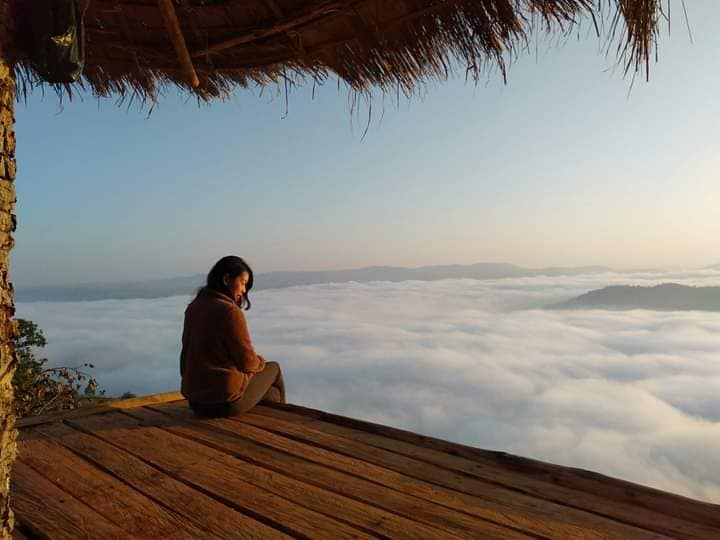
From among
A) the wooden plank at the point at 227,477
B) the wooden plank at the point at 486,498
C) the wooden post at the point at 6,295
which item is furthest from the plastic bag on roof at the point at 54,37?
the wooden plank at the point at 486,498

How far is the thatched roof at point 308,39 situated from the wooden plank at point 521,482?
171 centimetres

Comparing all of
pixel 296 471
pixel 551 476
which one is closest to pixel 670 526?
pixel 551 476

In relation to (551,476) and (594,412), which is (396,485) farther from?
(594,412)

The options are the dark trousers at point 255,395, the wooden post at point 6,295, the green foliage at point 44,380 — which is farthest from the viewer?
the green foliage at point 44,380

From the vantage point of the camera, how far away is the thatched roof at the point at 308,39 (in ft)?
7.48

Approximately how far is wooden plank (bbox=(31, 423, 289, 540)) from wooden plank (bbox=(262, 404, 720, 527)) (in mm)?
936

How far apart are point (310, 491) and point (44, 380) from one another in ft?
16.4

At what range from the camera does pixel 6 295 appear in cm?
116

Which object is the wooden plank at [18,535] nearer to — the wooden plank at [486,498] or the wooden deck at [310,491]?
the wooden deck at [310,491]

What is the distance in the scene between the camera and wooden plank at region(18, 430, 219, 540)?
5.62 feet

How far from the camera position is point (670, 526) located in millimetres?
1750

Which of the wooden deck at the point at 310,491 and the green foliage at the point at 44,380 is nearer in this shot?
the wooden deck at the point at 310,491

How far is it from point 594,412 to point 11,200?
106 ft

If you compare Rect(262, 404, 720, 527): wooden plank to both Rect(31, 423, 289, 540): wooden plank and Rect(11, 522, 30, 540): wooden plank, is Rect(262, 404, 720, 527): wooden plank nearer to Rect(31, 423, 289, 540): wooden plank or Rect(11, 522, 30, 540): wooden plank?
Rect(31, 423, 289, 540): wooden plank
